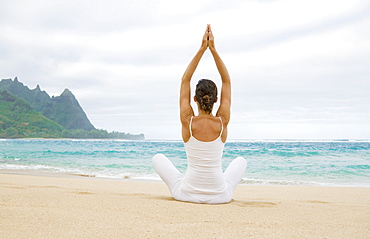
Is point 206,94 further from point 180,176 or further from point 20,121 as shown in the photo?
point 20,121

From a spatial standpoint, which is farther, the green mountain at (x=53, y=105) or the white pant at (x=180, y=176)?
the green mountain at (x=53, y=105)

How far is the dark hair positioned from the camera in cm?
319

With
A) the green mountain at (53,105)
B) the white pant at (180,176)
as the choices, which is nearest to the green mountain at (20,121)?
the green mountain at (53,105)

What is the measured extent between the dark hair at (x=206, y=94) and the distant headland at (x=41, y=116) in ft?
260

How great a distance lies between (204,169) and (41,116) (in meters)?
90.3

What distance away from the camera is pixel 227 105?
338cm

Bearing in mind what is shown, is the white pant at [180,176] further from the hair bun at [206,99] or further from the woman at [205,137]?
the hair bun at [206,99]

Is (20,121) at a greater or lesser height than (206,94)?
greater

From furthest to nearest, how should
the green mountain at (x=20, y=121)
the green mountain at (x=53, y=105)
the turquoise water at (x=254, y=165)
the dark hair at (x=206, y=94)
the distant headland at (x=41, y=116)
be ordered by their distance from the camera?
the green mountain at (x=53, y=105)
the distant headland at (x=41, y=116)
the green mountain at (x=20, y=121)
the turquoise water at (x=254, y=165)
the dark hair at (x=206, y=94)

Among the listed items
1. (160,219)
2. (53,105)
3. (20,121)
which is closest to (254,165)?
(160,219)

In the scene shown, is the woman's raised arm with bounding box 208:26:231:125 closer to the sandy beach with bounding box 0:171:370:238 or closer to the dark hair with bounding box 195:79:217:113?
the dark hair with bounding box 195:79:217:113

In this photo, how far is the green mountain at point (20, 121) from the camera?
72500 millimetres

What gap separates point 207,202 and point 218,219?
74 centimetres

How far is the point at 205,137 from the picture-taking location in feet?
10.6
